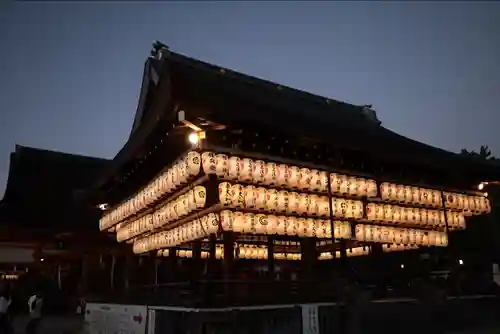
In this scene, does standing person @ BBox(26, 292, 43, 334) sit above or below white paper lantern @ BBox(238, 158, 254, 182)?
below

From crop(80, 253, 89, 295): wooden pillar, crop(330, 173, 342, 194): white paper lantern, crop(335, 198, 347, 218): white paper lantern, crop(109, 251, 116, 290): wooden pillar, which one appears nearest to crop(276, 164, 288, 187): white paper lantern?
crop(330, 173, 342, 194): white paper lantern

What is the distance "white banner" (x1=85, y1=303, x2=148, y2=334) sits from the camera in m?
9.06

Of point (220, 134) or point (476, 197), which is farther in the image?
point (476, 197)

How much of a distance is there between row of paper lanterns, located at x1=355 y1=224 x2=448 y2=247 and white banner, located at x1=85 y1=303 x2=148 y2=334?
775 cm

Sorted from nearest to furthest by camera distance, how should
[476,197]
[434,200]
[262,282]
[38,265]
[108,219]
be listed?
[262,282] → [434,200] → [476,197] → [108,219] → [38,265]

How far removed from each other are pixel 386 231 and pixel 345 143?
216 inches

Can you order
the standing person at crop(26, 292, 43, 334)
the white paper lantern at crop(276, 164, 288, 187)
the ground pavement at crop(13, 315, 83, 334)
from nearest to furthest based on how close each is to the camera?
the white paper lantern at crop(276, 164, 288, 187), the standing person at crop(26, 292, 43, 334), the ground pavement at crop(13, 315, 83, 334)

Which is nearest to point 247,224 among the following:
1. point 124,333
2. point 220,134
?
point 220,134

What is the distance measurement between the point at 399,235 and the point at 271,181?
7.15 m

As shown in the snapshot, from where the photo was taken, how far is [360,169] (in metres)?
12.2

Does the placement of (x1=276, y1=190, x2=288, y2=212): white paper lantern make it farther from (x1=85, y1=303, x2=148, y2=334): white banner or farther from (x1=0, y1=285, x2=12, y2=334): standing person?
(x1=0, y1=285, x2=12, y2=334): standing person

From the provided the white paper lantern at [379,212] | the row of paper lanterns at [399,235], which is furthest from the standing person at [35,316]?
the white paper lantern at [379,212]

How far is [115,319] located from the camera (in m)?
10.5

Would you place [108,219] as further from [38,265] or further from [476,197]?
[476,197]
